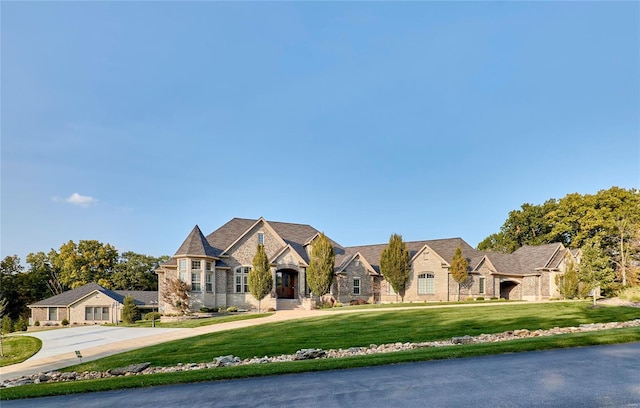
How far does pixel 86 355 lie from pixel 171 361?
4993 millimetres

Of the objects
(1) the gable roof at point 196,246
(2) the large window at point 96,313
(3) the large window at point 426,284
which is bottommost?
(2) the large window at point 96,313

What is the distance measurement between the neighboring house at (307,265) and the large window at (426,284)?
0.30ft

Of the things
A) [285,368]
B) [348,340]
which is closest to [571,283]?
[348,340]

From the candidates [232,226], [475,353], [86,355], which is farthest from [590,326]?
[232,226]

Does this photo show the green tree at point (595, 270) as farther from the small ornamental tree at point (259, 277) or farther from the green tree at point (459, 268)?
the small ornamental tree at point (259, 277)

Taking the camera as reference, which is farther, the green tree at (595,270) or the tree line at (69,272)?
the tree line at (69,272)

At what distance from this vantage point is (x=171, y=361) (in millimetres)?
14914

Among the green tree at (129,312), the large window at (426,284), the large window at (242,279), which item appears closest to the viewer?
the large window at (242,279)

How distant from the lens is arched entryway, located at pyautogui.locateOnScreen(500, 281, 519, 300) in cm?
4703

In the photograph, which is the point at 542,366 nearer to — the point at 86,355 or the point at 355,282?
the point at 86,355

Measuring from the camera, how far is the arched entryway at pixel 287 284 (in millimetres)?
38281

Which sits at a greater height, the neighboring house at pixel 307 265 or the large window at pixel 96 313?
→ the neighboring house at pixel 307 265

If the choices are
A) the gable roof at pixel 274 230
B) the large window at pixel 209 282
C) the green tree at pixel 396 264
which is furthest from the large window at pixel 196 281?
the green tree at pixel 396 264

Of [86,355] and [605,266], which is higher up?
[605,266]
